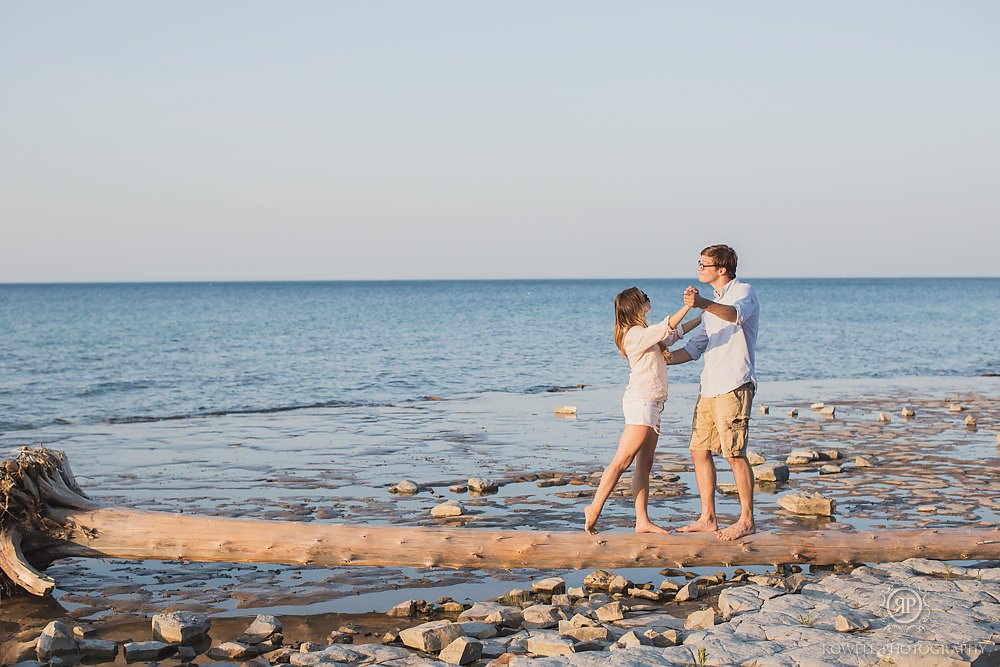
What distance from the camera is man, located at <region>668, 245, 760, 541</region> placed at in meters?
7.47

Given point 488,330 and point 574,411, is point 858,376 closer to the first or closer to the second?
point 574,411

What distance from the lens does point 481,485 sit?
11.3 metres

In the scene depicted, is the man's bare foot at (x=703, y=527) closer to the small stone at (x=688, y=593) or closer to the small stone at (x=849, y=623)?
the small stone at (x=688, y=593)

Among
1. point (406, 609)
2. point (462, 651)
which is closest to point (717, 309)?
point (462, 651)

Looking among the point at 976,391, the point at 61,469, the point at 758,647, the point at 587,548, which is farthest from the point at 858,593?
the point at 976,391

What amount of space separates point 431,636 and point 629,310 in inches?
113

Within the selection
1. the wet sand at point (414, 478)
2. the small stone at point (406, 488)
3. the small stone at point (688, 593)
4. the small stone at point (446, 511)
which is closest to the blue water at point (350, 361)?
the wet sand at point (414, 478)

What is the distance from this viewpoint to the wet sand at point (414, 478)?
7602mm

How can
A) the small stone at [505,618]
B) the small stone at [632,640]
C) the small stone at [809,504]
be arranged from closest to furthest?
1. the small stone at [632,640]
2. the small stone at [505,618]
3. the small stone at [809,504]

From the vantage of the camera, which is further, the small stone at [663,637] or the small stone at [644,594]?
the small stone at [644,594]

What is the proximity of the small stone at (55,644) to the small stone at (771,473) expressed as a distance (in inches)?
314

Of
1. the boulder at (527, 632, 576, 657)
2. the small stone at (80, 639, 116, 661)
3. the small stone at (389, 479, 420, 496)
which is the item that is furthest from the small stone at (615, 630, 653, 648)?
the small stone at (389, 479, 420, 496)

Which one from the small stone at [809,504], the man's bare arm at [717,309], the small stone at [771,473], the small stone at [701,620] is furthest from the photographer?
the small stone at [771,473]

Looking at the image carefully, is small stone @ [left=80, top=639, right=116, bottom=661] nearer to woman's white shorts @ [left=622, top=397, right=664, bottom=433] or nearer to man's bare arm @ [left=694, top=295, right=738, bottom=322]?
woman's white shorts @ [left=622, top=397, right=664, bottom=433]
